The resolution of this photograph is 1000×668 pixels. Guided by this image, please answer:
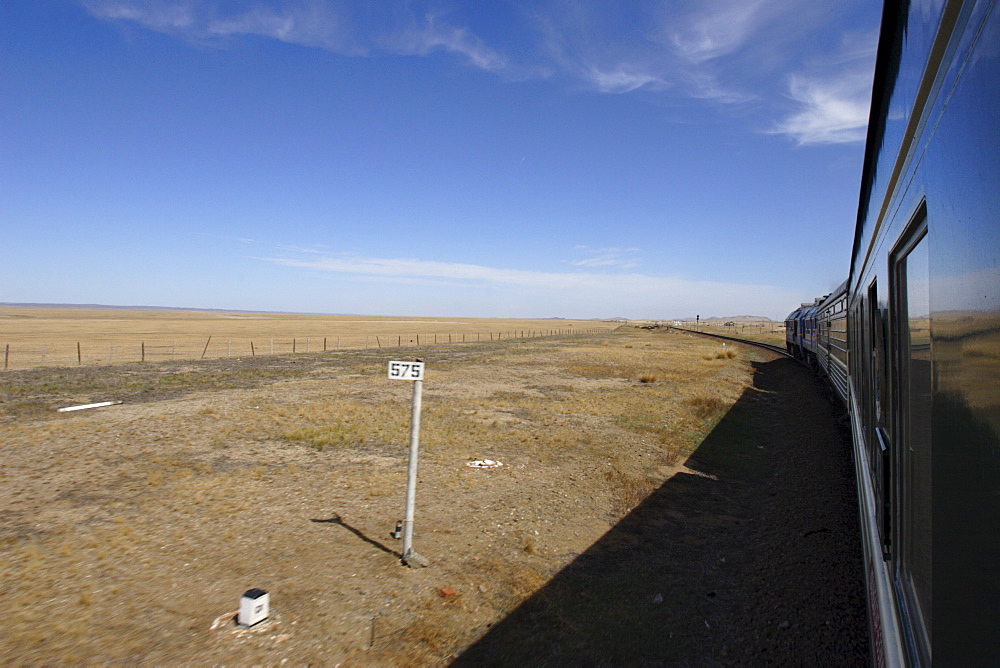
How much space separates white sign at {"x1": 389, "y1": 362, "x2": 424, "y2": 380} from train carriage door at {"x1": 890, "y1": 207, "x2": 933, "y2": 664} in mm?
3973

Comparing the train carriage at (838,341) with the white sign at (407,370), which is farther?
the train carriage at (838,341)

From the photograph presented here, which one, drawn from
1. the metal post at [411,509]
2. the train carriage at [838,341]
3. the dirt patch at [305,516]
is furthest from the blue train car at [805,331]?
the metal post at [411,509]

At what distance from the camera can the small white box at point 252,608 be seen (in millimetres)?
4535

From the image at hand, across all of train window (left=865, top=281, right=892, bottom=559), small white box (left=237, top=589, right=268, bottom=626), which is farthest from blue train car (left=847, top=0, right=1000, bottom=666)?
small white box (left=237, top=589, right=268, bottom=626)

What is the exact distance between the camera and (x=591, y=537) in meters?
6.70

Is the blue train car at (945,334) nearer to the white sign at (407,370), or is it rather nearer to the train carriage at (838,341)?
the white sign at (407,370)

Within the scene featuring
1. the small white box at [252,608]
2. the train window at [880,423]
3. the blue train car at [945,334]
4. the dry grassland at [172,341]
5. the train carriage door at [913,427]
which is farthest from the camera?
the dry grassland at [172,341]

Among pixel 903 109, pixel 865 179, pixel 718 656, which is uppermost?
pixel 865 179

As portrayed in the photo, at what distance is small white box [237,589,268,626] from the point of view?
14.9 feet

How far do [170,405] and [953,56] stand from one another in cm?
1825

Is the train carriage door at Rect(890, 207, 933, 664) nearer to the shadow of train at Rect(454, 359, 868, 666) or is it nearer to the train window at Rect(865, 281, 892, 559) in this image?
the train window at Rect(865, 281, 892, 559)

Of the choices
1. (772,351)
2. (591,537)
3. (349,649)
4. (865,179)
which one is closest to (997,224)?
(865,179)

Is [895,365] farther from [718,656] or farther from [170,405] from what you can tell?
[170,405]

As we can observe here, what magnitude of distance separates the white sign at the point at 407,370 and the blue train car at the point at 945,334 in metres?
3.99
